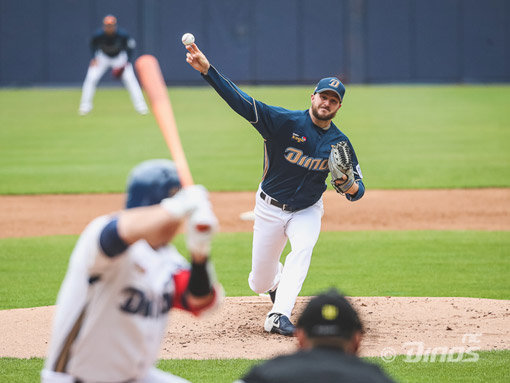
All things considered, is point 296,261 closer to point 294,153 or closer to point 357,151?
point 294,153

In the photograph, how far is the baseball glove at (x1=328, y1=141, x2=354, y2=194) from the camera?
6.37 m

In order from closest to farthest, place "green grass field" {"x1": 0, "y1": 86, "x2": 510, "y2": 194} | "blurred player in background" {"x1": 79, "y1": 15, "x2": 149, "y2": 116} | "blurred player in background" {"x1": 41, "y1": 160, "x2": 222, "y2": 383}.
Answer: "blurred player in background" {"x1": 41, "y1": 160, "x2": 222, "y2": 383} < "green grass field" {"x1": 0, "y1": 86, "x2": 510, "y2": 194} < "blurred player in background" {"x1": 79, "y1": 15, "x2": 149, "y2": 116}

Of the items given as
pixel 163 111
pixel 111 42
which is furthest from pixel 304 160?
pixel 111 42

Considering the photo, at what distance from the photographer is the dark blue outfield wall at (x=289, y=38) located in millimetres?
34156

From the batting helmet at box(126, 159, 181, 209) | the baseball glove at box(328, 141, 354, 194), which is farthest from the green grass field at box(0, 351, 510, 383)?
the batting helmet at box(126, 159, 181, 209)

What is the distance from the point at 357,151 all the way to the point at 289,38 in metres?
16.9

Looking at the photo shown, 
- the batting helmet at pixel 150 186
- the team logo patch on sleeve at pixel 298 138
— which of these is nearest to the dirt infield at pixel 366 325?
the team logo patch on sleeve at pixel 298 138

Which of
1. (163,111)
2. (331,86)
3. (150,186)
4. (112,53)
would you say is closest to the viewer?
(150,186)

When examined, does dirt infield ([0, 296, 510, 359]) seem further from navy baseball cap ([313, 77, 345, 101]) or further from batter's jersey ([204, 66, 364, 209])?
navy baseball cap ([313, 77, 345, 101])

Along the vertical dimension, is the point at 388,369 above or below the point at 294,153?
below

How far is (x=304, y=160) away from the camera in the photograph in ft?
21.9

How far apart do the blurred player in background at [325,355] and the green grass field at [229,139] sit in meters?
11.9
